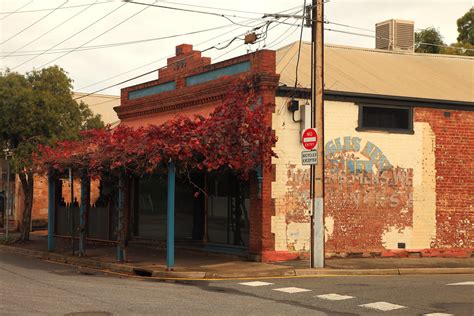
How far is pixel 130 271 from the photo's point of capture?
56.7ft

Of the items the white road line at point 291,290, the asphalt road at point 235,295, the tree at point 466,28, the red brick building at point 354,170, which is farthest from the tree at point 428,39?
the white road line at point 291,290

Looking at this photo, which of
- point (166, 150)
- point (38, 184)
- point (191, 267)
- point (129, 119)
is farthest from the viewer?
point (38, 184)

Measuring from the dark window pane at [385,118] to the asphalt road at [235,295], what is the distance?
18.0 ft

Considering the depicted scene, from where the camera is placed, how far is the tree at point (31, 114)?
81.3 feet

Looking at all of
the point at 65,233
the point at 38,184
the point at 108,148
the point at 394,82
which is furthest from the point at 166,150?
the point at 38,184

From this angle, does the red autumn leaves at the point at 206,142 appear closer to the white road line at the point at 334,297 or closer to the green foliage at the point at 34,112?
the white road line at the point at 334,297

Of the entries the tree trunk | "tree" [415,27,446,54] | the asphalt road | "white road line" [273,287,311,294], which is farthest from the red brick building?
"tree" [415,27,446,54]

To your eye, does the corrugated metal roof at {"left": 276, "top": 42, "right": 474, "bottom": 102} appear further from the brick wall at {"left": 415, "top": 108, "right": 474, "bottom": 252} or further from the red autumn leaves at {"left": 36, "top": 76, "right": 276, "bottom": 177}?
the red autumn leaves at {"left": 36, "top": 76, "right": 276, "bottom": 177}

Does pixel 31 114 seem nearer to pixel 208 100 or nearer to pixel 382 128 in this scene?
pixel 208 100

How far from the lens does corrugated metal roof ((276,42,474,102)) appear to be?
2006 centimetres

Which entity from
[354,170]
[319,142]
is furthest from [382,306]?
[354,170]

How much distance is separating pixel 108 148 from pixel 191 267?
4.06 m

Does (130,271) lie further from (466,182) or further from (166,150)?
(466,182)

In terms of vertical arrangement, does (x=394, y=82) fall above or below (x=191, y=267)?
above
